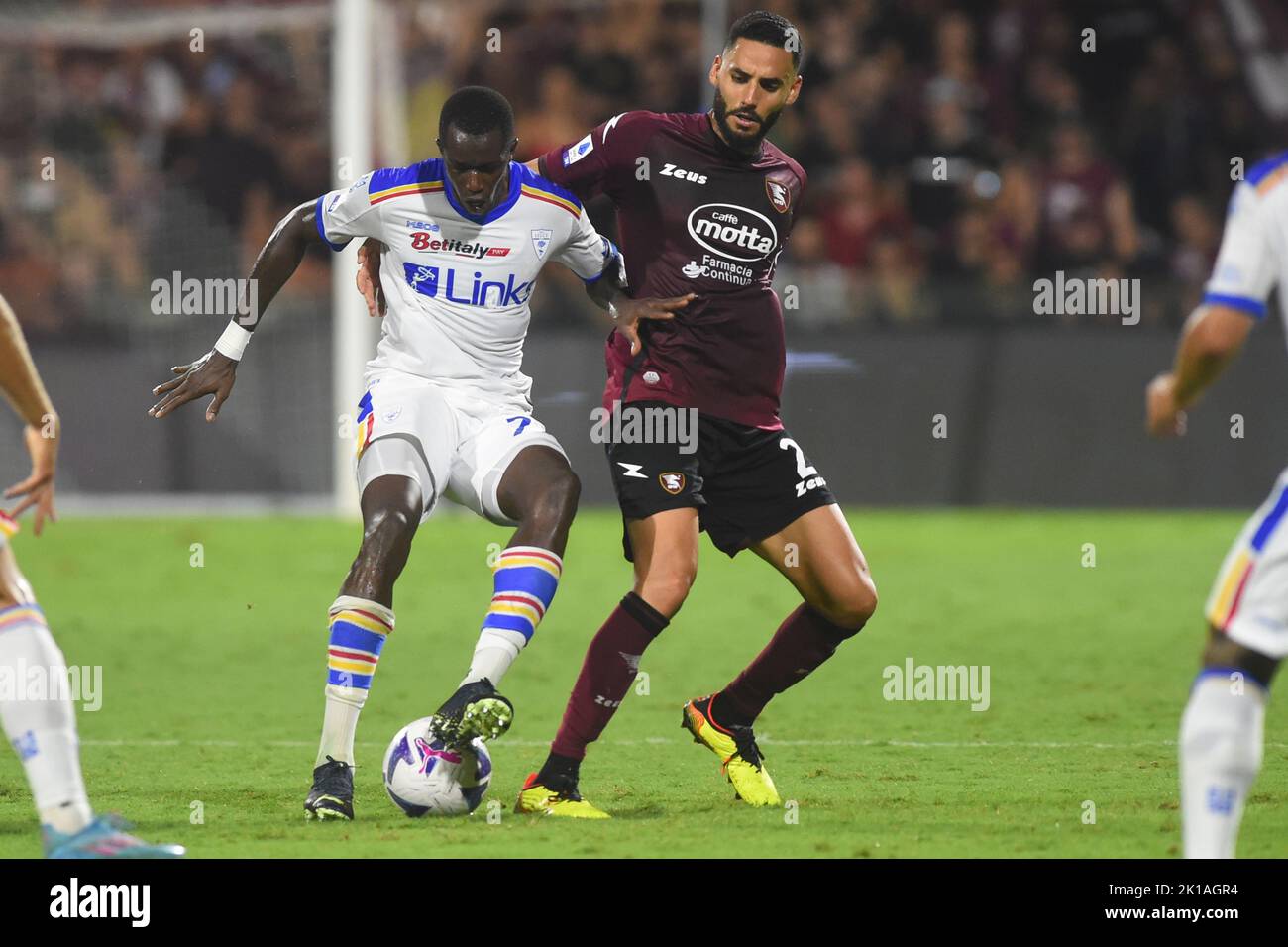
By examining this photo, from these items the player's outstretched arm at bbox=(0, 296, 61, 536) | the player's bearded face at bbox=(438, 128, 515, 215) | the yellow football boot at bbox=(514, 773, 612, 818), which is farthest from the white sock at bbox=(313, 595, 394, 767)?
the player's bearded face at bbox=(438, 128, 515, 215)

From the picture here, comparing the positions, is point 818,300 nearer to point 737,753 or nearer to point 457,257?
point 457,257

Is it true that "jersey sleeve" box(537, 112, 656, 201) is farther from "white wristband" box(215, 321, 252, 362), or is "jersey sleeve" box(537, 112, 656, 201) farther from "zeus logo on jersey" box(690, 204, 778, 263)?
"white wristband" box(215, 321, 252, 362)

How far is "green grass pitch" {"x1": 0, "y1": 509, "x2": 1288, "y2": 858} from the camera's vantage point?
5461 millimetres

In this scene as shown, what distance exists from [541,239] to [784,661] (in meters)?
1.62

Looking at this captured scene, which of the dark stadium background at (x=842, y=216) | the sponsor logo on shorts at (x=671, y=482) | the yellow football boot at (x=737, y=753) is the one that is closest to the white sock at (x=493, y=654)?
the sponsor logo on shorts at (x=671, y=482)

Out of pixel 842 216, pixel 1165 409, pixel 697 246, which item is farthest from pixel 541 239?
pixel 842 216

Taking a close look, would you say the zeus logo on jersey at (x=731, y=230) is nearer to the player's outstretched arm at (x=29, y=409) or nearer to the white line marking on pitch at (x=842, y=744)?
the white line marking on pitch at (x=842, y=744)

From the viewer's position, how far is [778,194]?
250 inches

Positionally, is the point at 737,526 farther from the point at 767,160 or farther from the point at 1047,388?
the point at 1047,388

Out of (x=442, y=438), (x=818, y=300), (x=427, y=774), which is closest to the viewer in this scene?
(x=427, y=774)

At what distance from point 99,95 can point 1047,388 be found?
8946mm

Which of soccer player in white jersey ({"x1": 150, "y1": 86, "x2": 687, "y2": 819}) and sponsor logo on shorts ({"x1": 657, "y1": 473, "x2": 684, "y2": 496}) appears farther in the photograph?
sponsor logo on shorts ({"x1": 657, "y1": 473, "x2": 684, "y2": 496})

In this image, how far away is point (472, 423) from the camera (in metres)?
6.27

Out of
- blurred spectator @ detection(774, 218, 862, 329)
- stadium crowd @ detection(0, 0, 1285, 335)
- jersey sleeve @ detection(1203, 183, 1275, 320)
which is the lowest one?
jersey sleeve @ detection(1203, 183, 1275, 320)
